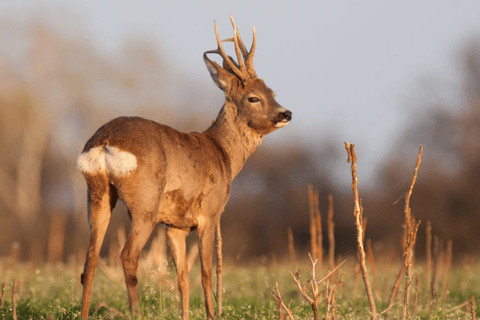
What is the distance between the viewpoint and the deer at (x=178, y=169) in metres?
4.97

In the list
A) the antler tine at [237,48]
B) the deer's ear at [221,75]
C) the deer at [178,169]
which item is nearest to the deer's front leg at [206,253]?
the deer at [178,169]

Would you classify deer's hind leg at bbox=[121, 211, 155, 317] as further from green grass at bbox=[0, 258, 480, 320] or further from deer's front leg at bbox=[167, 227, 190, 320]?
deer's front leg at bbox=[167, 227, 190, 320]

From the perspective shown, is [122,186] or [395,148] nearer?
[122,186]

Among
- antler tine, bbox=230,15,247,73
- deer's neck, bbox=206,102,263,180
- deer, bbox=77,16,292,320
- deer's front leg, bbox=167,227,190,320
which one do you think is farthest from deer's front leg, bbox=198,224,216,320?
antler tine, bbox=230,15,247,73

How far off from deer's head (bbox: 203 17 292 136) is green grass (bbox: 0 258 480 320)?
5.88 ft

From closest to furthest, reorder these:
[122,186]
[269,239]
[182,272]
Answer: [122,186] < [182,272] < [269,239]

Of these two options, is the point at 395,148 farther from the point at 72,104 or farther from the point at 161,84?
the point at 72,104

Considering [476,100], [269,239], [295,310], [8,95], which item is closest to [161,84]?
[8,95]

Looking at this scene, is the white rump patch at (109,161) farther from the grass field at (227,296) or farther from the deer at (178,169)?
the grass field at (227,296)

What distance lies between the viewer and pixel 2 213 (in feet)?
79.7

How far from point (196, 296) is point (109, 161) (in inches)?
154

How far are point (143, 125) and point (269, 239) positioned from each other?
840 inches

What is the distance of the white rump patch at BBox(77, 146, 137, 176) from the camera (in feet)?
16.1

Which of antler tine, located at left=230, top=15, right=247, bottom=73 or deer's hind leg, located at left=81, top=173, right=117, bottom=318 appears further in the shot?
antler tine, located at left=230, top=15, right=247, bottom=73
